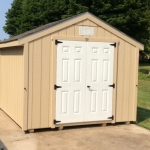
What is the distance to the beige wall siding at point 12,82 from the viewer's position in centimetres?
763

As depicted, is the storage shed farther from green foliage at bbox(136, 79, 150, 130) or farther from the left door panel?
green foliage at bbox(136, 79, 150, 130)

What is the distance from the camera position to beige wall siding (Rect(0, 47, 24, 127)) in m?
7.63

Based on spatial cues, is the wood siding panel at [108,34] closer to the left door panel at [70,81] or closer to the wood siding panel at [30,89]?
the left door panel at [70,81]

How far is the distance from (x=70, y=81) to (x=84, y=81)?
38cm

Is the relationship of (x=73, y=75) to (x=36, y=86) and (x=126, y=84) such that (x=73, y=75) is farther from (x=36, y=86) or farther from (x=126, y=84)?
(x=126, y=84)

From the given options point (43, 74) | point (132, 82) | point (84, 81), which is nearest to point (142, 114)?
point (132, 82)

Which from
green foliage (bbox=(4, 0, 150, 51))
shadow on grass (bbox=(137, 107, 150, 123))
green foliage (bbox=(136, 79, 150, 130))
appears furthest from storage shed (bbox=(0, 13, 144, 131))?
green foliage (bbox=(4, 0, 150, 51))

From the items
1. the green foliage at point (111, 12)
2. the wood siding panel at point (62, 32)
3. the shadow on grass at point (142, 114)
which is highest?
the green foliage at point (111, 12)

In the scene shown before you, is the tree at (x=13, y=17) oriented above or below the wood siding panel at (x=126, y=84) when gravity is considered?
above

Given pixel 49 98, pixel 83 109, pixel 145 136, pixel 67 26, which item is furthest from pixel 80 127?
pixel 67 26

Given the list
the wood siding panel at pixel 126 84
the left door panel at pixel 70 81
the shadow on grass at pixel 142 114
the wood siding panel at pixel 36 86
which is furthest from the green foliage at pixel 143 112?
the wood siding panel at pixel 36 86

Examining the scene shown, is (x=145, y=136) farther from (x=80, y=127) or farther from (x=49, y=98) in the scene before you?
(x=49, y=98)

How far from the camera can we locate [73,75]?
7.59m

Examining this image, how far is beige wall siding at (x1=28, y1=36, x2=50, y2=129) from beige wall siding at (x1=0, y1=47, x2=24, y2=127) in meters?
0.31
